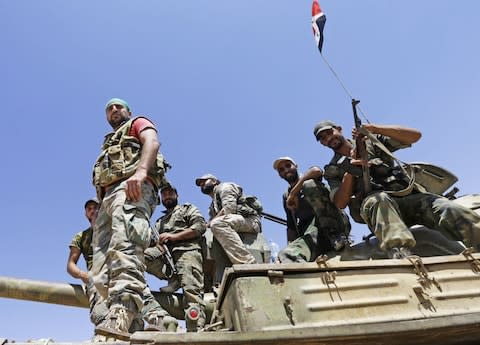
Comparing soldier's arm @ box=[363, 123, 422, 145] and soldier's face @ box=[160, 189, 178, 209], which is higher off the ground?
soldier's face @ box=[160, 189, 178, 209]

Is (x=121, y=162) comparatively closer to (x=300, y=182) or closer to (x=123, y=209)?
(x=123, y=209)

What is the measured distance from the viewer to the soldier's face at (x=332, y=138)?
18.1 feet

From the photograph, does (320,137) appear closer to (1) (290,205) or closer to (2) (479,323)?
(1) (290,205)

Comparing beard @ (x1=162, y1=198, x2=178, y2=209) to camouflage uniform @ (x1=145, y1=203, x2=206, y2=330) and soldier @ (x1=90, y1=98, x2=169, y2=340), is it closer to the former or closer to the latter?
camouflage uniform @ (x1=145, y1=203, x2=206, y2=330)

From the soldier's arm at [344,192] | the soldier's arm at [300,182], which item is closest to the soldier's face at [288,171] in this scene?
the soldier's arm at [300,182]

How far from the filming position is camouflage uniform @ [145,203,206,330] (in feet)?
19.5

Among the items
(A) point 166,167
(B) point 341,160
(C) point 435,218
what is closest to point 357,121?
(B) point 341,160

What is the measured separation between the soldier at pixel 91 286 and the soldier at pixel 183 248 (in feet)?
1.79

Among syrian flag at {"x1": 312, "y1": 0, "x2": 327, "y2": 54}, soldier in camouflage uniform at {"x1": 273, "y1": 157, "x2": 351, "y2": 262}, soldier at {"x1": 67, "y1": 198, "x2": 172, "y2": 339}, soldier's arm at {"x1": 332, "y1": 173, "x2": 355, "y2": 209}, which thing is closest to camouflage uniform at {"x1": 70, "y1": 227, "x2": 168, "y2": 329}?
soldier at {"x1": 67, "y1": 198, "x2": 172, "y2": 339}

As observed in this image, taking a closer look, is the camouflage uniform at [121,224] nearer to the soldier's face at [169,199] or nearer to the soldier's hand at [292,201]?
the soldier's hand at [292,201]

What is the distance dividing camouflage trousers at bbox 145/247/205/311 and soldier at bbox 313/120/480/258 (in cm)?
212

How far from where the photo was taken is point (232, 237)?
6.25 meters

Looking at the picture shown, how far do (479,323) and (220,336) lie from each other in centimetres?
165

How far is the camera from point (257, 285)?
294cm
